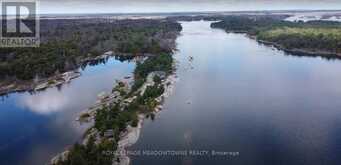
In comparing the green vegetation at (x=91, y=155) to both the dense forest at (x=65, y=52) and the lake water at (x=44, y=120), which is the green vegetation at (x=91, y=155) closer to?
the lake water at (x=44, y=120)

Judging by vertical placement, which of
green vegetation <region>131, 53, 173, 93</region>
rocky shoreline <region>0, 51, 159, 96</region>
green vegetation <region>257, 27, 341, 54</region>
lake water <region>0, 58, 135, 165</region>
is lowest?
lake water <region>0, 58, 135, 165</region>

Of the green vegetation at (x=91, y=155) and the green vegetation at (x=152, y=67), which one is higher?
the green vegetation at (x=152, y=67)

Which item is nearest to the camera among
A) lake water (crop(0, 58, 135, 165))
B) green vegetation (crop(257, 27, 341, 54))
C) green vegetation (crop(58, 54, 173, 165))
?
green vegetation (crop(58, 54, 173, 165))

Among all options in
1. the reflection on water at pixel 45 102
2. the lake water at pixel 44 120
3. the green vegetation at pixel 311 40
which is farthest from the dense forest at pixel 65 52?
the green vegetation at pixel 311 40

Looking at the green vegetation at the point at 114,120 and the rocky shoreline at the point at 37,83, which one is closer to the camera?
the green vegetation at the point at 114,120

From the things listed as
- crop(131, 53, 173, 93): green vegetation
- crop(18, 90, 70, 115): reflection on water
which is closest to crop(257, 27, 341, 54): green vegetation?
crop(131, 53, 173, 93): green vegetation

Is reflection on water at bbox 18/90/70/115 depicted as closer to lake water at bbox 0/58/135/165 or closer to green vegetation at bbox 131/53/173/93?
lake water at bbox 0/58/135/165
